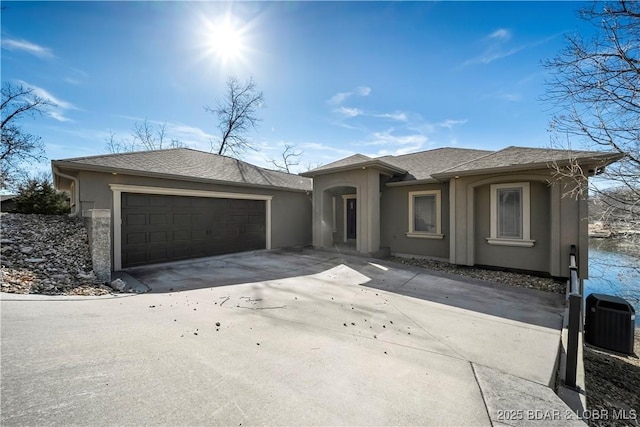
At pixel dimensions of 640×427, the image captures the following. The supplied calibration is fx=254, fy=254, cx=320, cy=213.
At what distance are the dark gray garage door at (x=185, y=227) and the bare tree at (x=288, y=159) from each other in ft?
59.7

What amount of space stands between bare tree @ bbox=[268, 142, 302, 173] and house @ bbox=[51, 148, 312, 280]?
1628 cm

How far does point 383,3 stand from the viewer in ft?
23.2

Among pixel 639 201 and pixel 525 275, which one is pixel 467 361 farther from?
pixel 525 275

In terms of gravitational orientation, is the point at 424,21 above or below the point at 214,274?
above

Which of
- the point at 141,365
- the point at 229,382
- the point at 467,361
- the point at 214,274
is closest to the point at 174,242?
the point at 214,274

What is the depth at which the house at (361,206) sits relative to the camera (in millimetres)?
6793

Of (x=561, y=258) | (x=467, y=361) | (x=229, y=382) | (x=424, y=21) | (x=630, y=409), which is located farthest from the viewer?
(x=424, y=21)

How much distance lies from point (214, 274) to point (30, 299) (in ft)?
11.4

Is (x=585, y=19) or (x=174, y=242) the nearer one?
(x=585, y=19)

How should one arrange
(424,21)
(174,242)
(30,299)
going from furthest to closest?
(174,242)
(424,21)
(30,299)

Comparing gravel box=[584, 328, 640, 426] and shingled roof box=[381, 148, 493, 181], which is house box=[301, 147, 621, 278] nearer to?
shingled roof box=[381, 148, 493, 181]

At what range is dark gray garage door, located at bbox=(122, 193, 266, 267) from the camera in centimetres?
759

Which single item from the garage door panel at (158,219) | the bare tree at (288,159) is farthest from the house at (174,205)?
the bare tree at (288,159)

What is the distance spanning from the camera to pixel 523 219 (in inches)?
296
